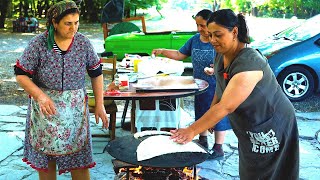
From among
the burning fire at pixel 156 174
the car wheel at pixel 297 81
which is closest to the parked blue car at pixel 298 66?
the car wheel at pixel 297 81

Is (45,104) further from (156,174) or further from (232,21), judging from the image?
(232,21)

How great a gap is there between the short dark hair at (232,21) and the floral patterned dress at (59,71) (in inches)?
44.6


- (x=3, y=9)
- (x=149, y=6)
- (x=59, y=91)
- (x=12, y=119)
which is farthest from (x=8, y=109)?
(x=149, y=6)

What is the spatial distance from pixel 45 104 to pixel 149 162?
2.98 ft

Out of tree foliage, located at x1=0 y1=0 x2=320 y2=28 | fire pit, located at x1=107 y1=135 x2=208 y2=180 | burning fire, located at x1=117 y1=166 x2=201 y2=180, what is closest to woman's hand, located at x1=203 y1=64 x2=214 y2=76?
fire pit, located at x1=107 y1=135 x2=208 y2=180

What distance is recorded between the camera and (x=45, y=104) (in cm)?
298

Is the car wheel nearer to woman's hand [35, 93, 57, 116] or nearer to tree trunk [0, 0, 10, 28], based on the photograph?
woman's hand [35, 93, 57, 116]

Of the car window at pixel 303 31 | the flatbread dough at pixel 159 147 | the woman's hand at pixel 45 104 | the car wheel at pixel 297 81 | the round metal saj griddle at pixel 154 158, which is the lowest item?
the car wheel at pixel 297 81

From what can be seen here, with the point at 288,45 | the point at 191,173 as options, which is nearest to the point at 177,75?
the point at 191,173

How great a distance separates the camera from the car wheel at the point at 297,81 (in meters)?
7.66

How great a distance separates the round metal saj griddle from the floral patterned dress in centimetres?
55

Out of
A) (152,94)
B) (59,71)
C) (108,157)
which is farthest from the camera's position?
(108,157)

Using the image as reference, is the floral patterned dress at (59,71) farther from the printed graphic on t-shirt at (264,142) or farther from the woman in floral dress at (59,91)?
the printed graphic on t-shirt at (264,142)

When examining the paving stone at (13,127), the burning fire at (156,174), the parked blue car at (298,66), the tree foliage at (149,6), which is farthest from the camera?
the tree foliage at (149,6)
